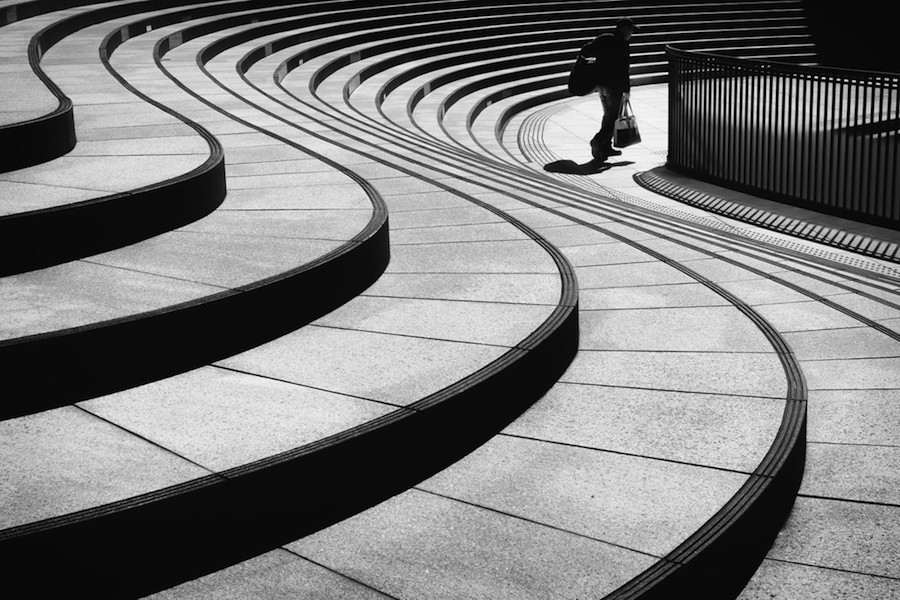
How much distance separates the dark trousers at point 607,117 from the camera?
46.1 feet

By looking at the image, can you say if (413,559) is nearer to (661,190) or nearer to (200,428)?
(200,428)

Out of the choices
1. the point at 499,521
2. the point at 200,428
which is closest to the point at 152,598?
the point at 200,428

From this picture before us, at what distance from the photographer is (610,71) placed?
13773 mm

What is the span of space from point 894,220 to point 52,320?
9.02 metres

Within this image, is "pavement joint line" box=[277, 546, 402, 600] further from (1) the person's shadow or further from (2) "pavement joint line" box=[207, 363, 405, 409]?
(1) the person's shadow

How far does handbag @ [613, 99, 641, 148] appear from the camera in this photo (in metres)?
14.4

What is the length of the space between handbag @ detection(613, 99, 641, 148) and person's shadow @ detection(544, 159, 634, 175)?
294mm

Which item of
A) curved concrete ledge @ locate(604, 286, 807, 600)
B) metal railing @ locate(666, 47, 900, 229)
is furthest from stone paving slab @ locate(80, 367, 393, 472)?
metal railing @ locate(666, 47, 900, 229)

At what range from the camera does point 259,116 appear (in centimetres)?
989

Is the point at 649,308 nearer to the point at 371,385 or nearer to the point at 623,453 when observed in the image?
the point at 623,453

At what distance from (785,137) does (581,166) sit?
3.20 metres

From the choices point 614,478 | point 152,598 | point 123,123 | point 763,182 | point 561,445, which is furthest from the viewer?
→ point 763,182

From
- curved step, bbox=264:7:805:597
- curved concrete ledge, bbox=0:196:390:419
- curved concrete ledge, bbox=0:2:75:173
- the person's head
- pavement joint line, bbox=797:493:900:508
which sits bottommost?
pavement joint line, bbox=797:493:900:508

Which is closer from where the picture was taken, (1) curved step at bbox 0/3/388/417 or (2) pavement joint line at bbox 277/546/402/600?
(2) pavement joint line at bbox 277/546/402/600
